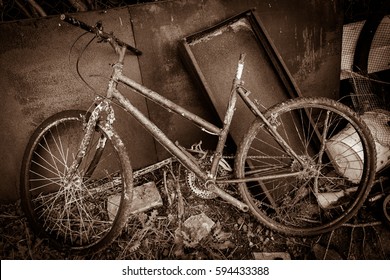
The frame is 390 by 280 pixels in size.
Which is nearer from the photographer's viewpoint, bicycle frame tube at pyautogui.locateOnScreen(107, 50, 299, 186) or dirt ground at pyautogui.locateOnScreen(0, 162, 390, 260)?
bicycle frame tube at pyautogui.locateOnScreen(107, 50, 299, 186)

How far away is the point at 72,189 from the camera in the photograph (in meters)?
3.02

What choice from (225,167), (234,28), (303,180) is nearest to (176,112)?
(225,167)

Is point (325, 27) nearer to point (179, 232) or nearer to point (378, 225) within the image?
point (378, 225)

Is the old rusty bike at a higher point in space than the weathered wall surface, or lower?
lower

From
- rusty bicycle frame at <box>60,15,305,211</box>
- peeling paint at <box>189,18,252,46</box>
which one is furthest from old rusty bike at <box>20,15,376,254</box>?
peeling paint at <box>189,18,252,46</box>

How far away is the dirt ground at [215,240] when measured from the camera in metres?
3.16

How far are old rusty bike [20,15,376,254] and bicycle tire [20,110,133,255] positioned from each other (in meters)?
0.01

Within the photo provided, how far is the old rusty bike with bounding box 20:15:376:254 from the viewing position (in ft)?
8.98

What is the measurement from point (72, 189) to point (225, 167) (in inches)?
64.5

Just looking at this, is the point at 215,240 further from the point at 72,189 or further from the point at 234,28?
the point at 234,28

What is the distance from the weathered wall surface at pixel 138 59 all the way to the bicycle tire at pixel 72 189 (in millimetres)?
270

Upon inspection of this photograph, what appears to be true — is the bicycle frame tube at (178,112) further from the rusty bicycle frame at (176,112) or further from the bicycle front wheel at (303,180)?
the bicycle front wheel at (303,180)

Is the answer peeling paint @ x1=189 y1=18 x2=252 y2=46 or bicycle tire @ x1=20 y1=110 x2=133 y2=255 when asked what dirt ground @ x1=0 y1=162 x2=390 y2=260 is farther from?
peeling paint @ x1=189 y1=18 x2=252 y2=46

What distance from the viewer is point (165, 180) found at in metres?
3.65
